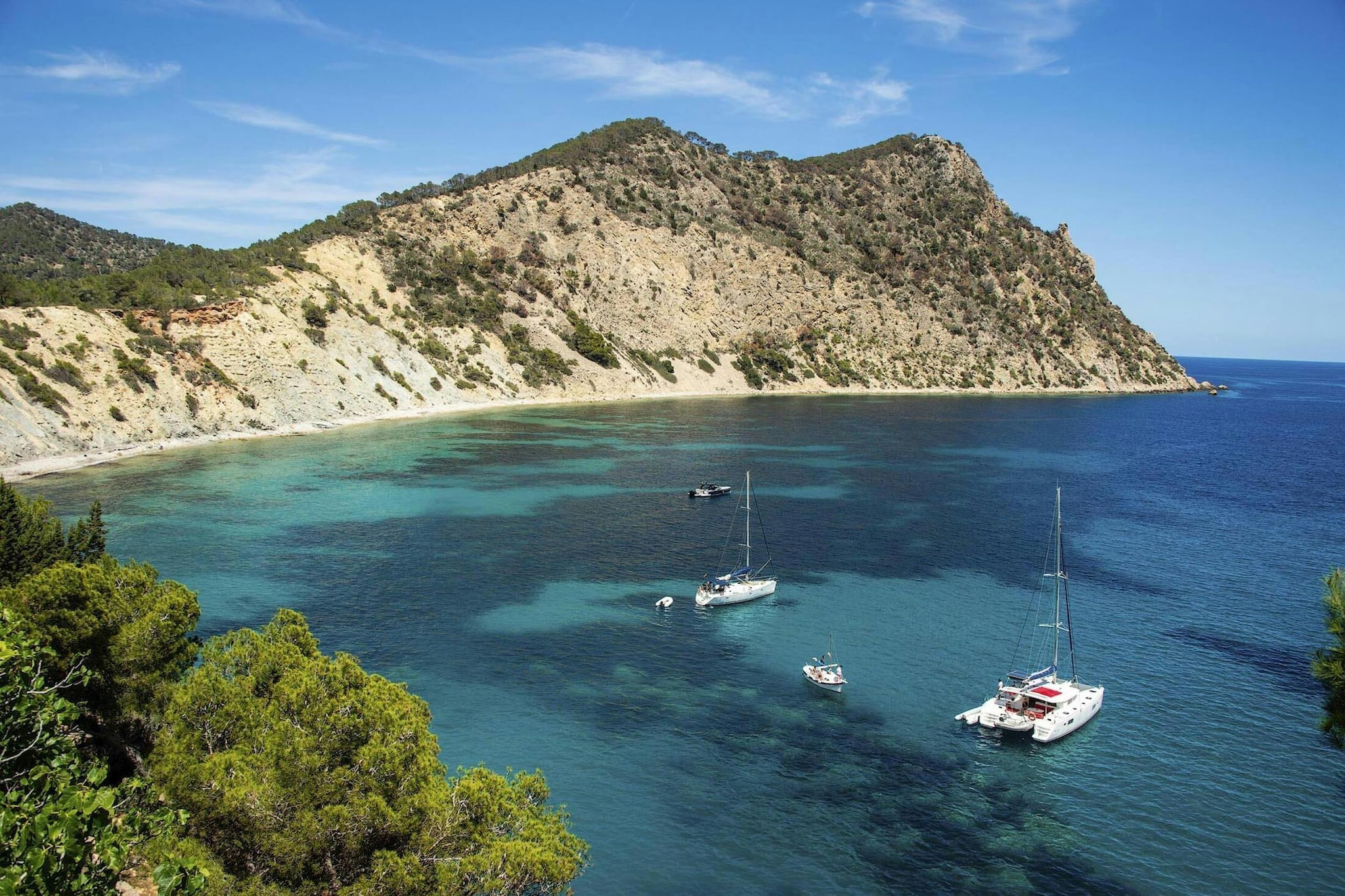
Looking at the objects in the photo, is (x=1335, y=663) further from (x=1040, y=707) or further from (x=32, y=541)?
(x=32, y=541)

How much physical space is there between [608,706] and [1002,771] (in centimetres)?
1500

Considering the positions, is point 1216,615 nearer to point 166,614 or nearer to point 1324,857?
point 1324,857

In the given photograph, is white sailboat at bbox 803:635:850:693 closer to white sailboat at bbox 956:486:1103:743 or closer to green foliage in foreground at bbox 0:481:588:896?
white sailboat at bbox 956:486:1103:743

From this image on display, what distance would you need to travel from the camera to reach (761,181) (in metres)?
199

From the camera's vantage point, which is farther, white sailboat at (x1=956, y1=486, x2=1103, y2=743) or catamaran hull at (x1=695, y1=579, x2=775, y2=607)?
catamaran hull at (x1=695, y1=579, x2=775, y2=607)

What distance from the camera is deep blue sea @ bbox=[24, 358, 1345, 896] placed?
83.8 feet

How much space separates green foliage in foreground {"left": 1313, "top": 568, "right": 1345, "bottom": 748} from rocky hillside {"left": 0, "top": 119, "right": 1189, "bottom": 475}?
277 ft

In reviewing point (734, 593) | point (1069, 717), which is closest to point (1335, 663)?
point (1069, 717)

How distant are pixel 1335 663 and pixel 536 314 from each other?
444ft

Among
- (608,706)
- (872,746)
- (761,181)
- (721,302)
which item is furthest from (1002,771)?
(761,181)

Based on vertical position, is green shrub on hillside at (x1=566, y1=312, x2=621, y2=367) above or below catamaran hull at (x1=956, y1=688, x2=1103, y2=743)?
above

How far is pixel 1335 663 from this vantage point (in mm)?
17109

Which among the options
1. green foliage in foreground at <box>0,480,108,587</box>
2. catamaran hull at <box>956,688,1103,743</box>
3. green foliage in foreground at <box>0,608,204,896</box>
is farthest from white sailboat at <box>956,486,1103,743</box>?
green foliage in foreground at <box>0,480,108,587</box>

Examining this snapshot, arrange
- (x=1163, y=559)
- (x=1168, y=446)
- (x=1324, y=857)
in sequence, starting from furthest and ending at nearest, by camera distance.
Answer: (x=1168, y=446) < (x=1163, y=559) < (x=1324, y=857)
